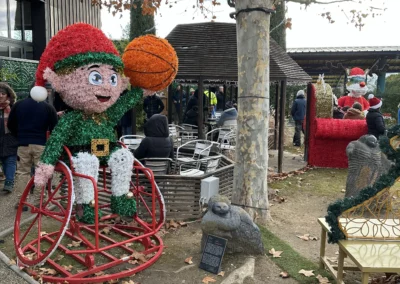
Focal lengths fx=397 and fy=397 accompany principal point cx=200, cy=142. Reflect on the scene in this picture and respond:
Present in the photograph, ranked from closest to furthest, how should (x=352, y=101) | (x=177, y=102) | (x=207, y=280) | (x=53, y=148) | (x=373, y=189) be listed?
(x=373, y=189) → (x=207, y=280) → (x=53, y=148) → (x=352, y=101) → (x=177, y=102)

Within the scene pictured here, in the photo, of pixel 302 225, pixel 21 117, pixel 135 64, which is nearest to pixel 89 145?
pixel 135 64

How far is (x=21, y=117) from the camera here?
5.58 meters

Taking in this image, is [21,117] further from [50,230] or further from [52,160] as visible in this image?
[52,160]

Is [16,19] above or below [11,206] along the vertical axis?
above

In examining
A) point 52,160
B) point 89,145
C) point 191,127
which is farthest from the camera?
point 191,127

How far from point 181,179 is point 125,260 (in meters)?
1.62

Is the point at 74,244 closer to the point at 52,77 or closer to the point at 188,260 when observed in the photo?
the point at 188,260

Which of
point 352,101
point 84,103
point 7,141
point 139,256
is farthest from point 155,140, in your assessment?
point 352,101

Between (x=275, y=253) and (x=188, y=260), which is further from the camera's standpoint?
(x=275, y=253)

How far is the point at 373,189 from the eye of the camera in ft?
11.6

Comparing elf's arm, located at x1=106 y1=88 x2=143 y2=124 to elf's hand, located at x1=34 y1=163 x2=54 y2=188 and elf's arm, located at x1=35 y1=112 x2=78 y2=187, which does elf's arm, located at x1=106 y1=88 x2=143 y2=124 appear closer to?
elf's arm, located at x1=35 y1=112 x2=78 y2=187

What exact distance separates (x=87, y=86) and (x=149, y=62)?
73 cm

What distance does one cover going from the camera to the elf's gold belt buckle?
4203 mm

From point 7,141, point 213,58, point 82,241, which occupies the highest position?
point 213,58
